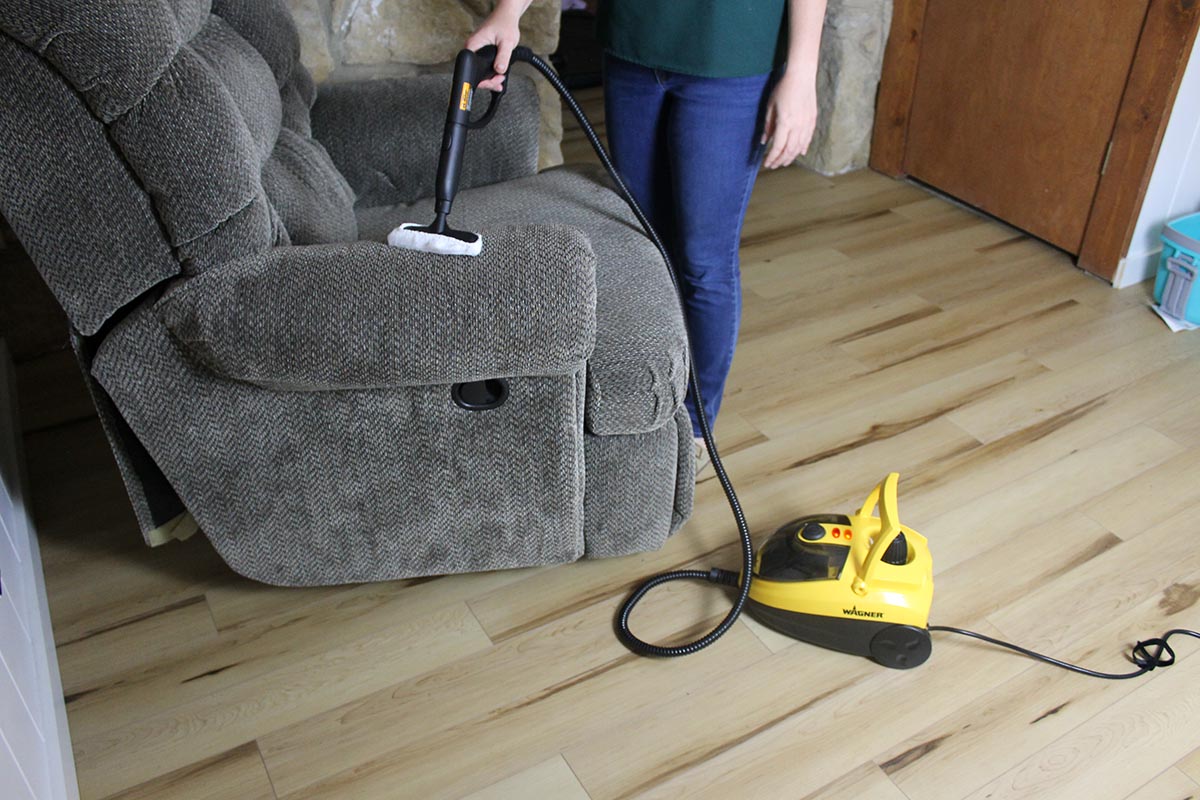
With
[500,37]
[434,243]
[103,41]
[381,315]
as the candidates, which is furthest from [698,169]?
[103,41]

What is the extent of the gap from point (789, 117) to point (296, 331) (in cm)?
73

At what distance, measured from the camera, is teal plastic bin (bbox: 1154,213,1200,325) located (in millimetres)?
2002

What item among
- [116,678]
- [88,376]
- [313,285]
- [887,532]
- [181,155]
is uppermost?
[181,155]

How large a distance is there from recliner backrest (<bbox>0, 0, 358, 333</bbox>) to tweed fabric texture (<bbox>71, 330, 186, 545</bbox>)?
122 mm

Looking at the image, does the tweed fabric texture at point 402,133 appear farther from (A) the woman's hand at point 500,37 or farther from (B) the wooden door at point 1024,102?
(B) the wooden door at point 1024,102

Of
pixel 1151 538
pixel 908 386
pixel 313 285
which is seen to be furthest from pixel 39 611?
pixel 1151 538

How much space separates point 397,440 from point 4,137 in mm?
534

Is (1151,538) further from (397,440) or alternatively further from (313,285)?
(313,285)

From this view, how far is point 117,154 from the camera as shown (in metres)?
1.05

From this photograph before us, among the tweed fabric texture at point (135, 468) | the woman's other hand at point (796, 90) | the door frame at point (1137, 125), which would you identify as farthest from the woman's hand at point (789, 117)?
the door frame at point (1137, 125)

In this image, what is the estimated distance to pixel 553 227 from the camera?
4.00 feet

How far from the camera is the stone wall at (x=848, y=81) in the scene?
2.57m

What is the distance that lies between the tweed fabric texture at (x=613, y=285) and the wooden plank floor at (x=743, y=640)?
35 cm

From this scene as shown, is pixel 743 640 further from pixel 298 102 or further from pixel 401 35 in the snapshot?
pixel 401 35
